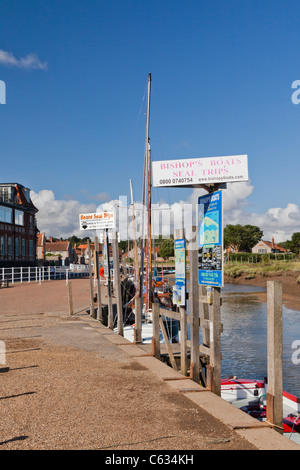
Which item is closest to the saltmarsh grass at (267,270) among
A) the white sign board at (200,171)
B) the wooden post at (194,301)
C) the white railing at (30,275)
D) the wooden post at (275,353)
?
the white railing at (30,275)

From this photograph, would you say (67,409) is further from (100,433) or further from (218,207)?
(218,207)

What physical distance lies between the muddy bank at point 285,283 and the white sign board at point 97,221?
77.3 feet

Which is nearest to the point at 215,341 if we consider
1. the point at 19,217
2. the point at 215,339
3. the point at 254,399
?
the point at 215,339

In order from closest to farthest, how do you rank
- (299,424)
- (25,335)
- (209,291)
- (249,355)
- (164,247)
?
(209,291) < (299,424) < (25,335) < (249,355) < (164,247)

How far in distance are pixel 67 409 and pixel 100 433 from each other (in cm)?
105

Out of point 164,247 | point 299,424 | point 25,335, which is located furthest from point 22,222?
point 299,424

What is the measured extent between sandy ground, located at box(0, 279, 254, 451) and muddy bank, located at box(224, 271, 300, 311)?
29.8m

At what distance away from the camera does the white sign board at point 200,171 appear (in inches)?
278

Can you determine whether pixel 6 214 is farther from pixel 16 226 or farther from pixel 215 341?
pixel 215 341

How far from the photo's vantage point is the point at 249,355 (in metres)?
18.9

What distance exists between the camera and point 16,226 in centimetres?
6288

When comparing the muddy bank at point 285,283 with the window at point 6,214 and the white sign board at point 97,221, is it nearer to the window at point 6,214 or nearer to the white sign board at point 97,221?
the white sign board at point 97,221

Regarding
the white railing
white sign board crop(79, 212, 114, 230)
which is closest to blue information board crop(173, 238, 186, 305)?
white sign board crop(79, 212, 114, 230)

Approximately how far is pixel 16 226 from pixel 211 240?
5835cm
